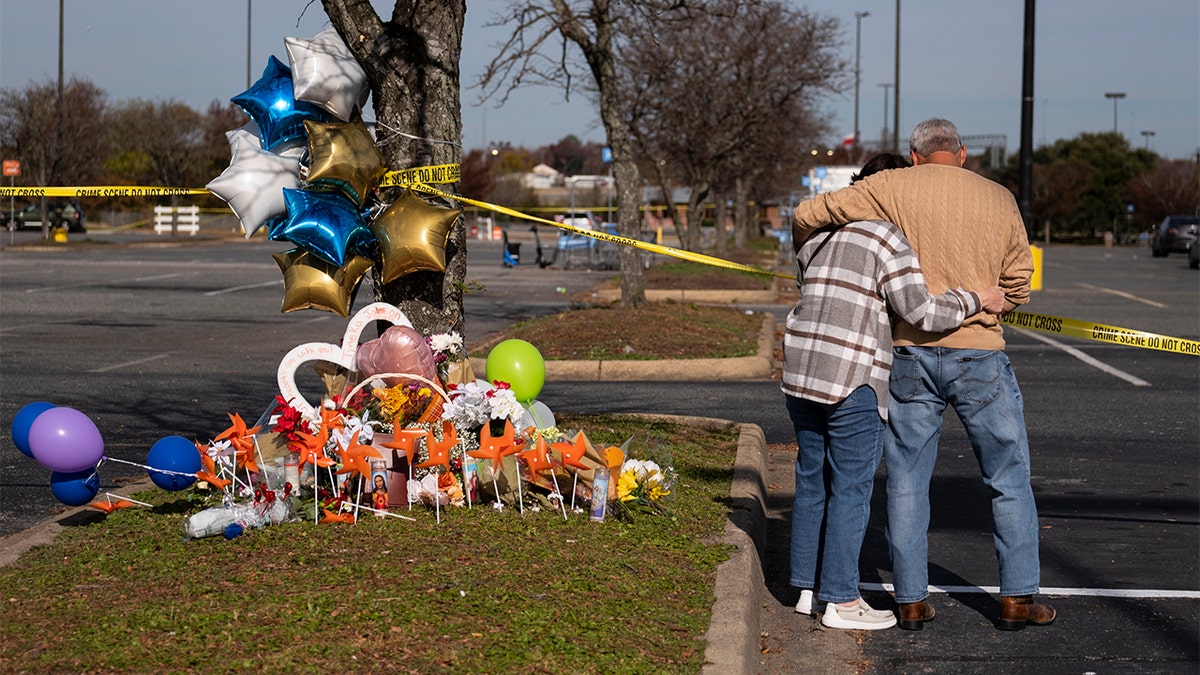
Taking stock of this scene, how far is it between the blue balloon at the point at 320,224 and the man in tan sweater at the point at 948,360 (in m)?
2.09

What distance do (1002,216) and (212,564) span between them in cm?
319

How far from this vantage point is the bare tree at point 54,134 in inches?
1559

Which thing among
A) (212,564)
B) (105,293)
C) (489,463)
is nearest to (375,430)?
(489,463)

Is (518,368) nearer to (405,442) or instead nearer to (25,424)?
(405,442)

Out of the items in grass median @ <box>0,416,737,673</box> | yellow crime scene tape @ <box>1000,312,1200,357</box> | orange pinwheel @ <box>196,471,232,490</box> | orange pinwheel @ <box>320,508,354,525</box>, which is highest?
yellow crime scene tape @ <box>1000,312,1200,357</box>

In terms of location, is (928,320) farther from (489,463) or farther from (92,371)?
(92,371)

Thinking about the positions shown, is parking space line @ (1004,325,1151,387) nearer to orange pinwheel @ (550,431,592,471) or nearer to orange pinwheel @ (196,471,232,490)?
orange pinwheel @ (550,431,592,471)

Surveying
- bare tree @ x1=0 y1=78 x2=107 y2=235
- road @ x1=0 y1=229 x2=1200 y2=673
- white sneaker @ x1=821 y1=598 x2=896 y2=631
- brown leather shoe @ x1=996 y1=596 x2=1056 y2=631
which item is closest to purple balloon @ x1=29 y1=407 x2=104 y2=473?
road @ x1=0 y1=229 x2=1200 y2=673

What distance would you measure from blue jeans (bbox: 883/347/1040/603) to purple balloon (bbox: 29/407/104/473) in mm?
3231

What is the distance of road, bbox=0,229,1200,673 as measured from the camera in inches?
200

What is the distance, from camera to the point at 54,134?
139 feet

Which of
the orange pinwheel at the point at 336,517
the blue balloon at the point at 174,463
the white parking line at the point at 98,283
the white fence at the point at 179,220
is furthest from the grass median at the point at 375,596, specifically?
the white fence at the point at 179,220

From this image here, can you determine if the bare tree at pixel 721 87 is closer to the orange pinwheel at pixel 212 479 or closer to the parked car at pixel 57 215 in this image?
the orange pinwheel at pixel 212 479

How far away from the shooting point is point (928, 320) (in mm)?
4715
